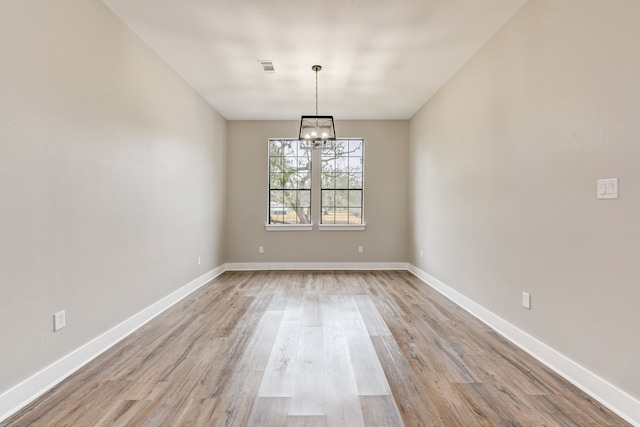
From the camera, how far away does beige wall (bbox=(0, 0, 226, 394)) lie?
182 centimetres

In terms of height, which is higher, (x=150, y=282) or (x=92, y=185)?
(x=92, y=185)

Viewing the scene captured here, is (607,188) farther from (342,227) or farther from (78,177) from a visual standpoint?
(342,227)

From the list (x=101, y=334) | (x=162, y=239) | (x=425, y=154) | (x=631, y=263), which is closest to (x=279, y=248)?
(x=162, y=239)

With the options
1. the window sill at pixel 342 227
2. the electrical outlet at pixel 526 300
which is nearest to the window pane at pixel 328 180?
the window sill at pixel 342 227

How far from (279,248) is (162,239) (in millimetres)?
2624

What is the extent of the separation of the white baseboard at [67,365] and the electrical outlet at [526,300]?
3.45m

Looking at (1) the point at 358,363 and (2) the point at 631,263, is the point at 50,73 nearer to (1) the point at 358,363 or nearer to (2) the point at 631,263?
(1) the point at 358,363

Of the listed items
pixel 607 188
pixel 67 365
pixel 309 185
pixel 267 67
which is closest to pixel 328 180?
Result: pixel 309 185

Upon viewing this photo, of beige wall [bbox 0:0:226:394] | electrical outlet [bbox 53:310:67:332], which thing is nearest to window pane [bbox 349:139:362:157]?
beige wall [bbox 0:0:226:394]

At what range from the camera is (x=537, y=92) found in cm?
243

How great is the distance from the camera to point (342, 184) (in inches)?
239

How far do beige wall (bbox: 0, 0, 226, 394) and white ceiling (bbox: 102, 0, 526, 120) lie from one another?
1.49ft

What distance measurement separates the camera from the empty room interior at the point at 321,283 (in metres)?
1.78

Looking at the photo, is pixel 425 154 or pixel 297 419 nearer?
pixel 297 419
